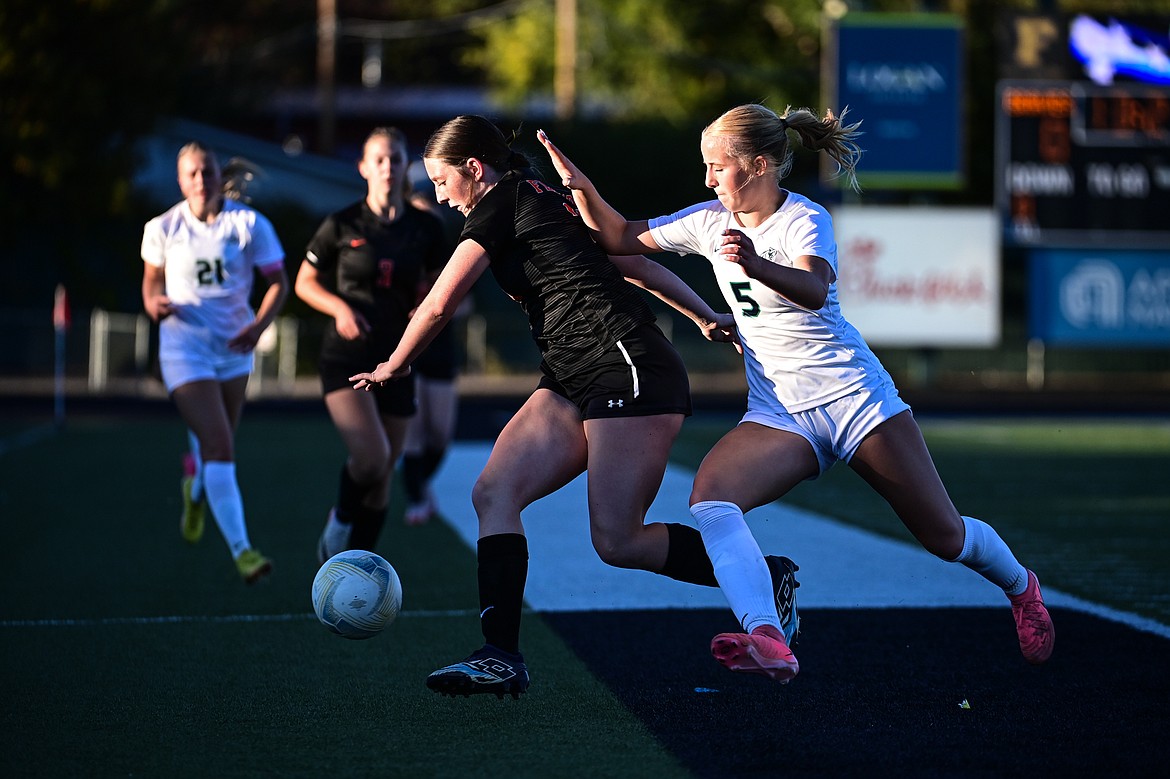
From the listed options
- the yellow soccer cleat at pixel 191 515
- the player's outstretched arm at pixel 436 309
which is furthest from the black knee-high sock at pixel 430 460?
the player's outstretched arm at pixel 436 309

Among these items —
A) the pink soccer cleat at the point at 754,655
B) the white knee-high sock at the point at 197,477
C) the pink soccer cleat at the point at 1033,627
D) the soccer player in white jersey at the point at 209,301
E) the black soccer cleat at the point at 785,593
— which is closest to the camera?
the pink soccer cleat at the point at 754,655

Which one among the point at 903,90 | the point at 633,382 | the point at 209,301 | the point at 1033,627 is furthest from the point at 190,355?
the point at 903,90

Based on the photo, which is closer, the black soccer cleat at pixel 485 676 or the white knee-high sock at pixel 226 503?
the black soccer cleat at pixel 485 676

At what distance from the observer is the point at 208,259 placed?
26.9 feet

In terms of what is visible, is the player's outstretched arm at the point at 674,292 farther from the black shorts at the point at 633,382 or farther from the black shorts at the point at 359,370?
the black shorts at the point at 359,370

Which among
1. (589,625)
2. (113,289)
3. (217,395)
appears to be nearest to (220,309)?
(217,395)

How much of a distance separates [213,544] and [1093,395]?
2317 cm

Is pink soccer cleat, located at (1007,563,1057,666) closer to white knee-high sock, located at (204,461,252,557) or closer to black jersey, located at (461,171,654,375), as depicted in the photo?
black jersey, located at (461,171,654,375)

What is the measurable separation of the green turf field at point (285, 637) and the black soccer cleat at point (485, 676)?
0.33 feet

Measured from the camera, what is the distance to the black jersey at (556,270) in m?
5.35

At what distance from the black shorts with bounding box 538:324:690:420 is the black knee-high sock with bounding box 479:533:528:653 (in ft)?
1.64

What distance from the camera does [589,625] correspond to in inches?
268

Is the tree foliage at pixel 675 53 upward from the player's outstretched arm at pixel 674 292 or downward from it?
upward

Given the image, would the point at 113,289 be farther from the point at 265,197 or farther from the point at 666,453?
the point at 666,453
